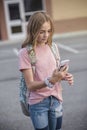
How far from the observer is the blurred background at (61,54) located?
6086mm

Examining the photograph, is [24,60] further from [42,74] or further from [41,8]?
[41,8]

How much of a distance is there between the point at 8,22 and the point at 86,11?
17.2 feet

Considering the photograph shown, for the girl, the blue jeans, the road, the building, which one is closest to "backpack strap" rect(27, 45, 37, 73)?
the girl

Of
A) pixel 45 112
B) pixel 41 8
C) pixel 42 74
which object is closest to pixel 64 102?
pixel 45 112

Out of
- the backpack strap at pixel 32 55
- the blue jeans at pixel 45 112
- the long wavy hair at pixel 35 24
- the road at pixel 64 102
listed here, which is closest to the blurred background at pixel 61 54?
the road at pixel 64 102

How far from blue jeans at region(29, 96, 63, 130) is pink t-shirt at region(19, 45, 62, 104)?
2.0 inches

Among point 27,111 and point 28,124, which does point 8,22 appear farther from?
point 27,111

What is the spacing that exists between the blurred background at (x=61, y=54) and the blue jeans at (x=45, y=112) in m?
2.10

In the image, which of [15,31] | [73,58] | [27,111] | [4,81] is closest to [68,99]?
[4,81]

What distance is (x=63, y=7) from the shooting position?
2400 centimetres

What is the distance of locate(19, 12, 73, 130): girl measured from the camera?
3084 mm

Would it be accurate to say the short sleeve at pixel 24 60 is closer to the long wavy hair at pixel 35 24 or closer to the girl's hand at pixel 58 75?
the long wavy hair at pixel 35 24

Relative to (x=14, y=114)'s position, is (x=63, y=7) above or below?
below

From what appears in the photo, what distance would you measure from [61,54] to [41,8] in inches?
392
